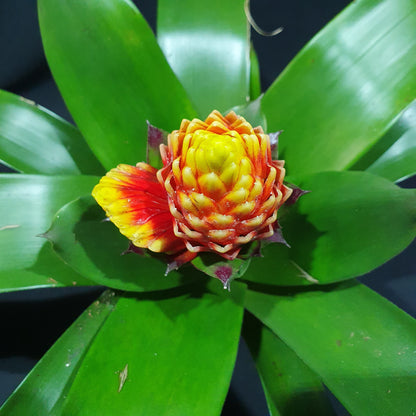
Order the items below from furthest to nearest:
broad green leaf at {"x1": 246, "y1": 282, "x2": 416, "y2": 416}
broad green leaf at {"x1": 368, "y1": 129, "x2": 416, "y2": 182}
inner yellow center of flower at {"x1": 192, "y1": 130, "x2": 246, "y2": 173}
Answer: broad green leaf at {"x1": 368, "y1": 129, "x2": 416, "y2": 182} < broad green leaf at {"x1": 246, "y1": 282, "x2": 416, "y2": 416} < inner yellow center of flower at {"x1": 192, "y1": 130, "x2": 246, "y2": 173}

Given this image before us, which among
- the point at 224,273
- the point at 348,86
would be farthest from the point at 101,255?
the point at 348,86

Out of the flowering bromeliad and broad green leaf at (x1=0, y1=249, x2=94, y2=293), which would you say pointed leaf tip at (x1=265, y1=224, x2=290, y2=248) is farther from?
broad green leaf at (x1=0, y1=249, x2=94, y2=293)

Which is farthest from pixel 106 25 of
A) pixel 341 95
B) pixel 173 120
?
pixel 341 95

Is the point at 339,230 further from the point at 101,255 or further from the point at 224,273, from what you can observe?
the point at 101,255

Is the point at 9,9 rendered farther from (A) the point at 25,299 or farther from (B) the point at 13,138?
(A) the point at 25,299

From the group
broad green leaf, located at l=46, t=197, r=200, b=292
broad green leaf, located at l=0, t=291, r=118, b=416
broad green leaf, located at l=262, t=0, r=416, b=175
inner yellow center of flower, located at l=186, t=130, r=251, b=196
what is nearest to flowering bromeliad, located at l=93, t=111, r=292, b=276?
inner yellow center of flower, located at l=186, t=130, r=251, b=196

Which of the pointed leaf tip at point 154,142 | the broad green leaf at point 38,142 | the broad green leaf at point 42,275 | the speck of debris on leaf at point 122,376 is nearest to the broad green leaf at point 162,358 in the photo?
the speck of debris on leaf at point 122,376

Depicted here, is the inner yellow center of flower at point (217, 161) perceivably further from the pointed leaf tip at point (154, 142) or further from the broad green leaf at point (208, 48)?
the broad green leaf at point (208, 48)
